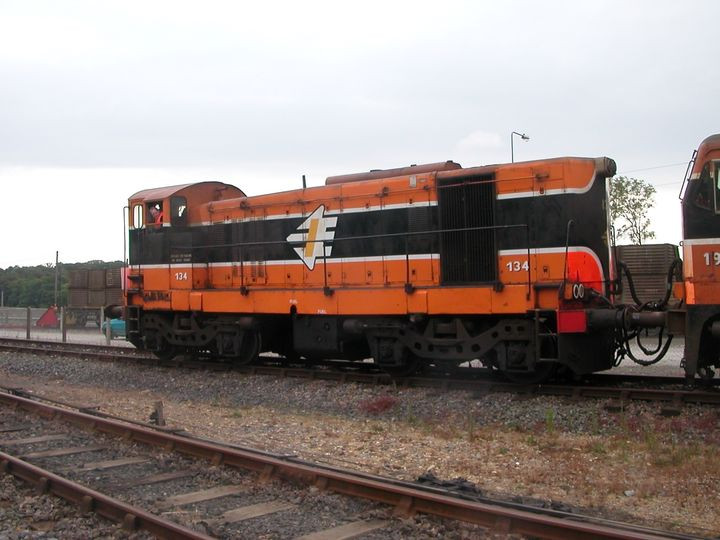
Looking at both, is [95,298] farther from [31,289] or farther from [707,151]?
[707,151]

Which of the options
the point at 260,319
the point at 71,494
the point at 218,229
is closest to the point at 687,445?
the point at 71,494

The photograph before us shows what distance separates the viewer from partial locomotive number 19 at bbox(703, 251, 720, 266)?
834 cm

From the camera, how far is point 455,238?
1129 centimetres

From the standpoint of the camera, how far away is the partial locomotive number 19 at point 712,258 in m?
8.34

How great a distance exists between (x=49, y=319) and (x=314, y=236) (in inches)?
931

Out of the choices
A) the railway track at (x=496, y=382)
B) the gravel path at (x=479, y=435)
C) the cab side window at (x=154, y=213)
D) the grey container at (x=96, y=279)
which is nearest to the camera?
the gravel path at (x=479, y=435)

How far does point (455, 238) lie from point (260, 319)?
4.59 meters

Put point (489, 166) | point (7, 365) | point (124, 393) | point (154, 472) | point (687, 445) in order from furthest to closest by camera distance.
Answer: point (7, 365) < point (124, 393) < point (489, 166) < point (687, 445) < point (154, 472)

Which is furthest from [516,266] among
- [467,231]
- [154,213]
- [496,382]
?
[154,213]

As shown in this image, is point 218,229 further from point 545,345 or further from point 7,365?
point 545,345

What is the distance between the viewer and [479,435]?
819 cm

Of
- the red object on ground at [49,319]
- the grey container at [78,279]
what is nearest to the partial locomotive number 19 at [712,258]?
the red object on ground at [49,319]

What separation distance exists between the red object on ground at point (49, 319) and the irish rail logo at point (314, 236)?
2293 centimetres

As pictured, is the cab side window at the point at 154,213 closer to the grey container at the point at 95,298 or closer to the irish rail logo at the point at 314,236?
the irish rail logo at the point at 314,236
